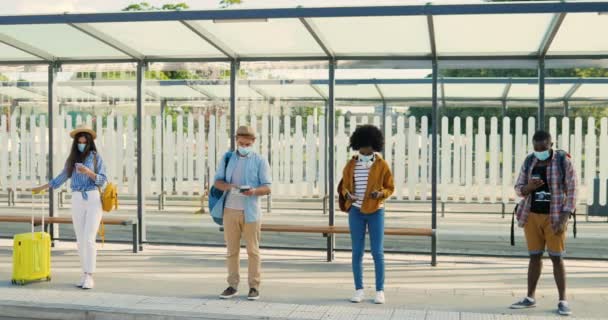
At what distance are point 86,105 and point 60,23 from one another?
11.1 feet

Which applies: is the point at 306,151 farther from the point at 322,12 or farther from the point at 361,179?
the point at 361,179

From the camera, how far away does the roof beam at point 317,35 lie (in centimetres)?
803

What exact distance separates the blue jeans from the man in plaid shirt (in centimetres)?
110

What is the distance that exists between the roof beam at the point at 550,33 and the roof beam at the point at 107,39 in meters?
4.54

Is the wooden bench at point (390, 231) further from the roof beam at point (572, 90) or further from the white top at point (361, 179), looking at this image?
the roof beam at point (572, 90)

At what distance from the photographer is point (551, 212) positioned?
6.29 meters

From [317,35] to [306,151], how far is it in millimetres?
2608

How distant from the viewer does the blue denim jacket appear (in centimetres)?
686

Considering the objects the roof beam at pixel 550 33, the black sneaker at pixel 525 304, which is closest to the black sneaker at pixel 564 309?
the black sneaker at pixel 525 304

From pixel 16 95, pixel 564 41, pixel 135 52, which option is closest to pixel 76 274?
pixel 135 52

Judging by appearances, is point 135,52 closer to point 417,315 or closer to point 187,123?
point 187,123

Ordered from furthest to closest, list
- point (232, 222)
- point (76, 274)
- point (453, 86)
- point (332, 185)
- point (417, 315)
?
point (453, 86) → point (332, 185) → point (76, 274) → point (232, 222) → point (417, 315)

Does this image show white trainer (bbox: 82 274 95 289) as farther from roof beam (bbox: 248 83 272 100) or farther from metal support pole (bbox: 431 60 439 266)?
roof beam (bbox: 248 83 272 100)

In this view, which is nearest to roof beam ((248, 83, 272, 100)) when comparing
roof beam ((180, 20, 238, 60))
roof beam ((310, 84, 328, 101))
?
Result: roof beam ((310, 84, 328, 101))
